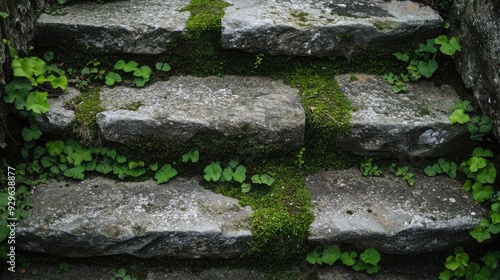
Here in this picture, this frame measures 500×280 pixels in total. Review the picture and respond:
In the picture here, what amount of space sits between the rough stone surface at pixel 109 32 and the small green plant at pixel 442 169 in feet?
5.34

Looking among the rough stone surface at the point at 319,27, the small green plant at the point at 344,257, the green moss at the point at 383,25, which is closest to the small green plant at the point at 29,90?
the rough stone surface at the point at 319,27

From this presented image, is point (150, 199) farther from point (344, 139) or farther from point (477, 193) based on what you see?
point (477, 193)

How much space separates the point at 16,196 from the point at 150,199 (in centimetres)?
67

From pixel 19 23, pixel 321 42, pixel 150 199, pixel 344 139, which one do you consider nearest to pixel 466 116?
pixel 344 139

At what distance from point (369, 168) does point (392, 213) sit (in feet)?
1.05

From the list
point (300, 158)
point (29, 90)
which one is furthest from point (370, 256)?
point (29, 90)

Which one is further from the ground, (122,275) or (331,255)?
(331,255)

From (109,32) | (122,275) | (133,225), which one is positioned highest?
(109,32)

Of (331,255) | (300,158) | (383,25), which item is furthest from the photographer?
(383,25)

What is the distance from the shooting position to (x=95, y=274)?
8.77 ft

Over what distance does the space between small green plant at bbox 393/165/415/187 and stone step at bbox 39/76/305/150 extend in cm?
59

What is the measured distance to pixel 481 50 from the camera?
2957 millimetres

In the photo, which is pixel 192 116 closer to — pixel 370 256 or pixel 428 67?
pixel 370 256

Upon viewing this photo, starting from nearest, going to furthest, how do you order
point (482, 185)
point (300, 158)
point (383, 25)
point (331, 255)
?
point (331, 255), point (482, 185), point (300, 158), point (383, 25)
